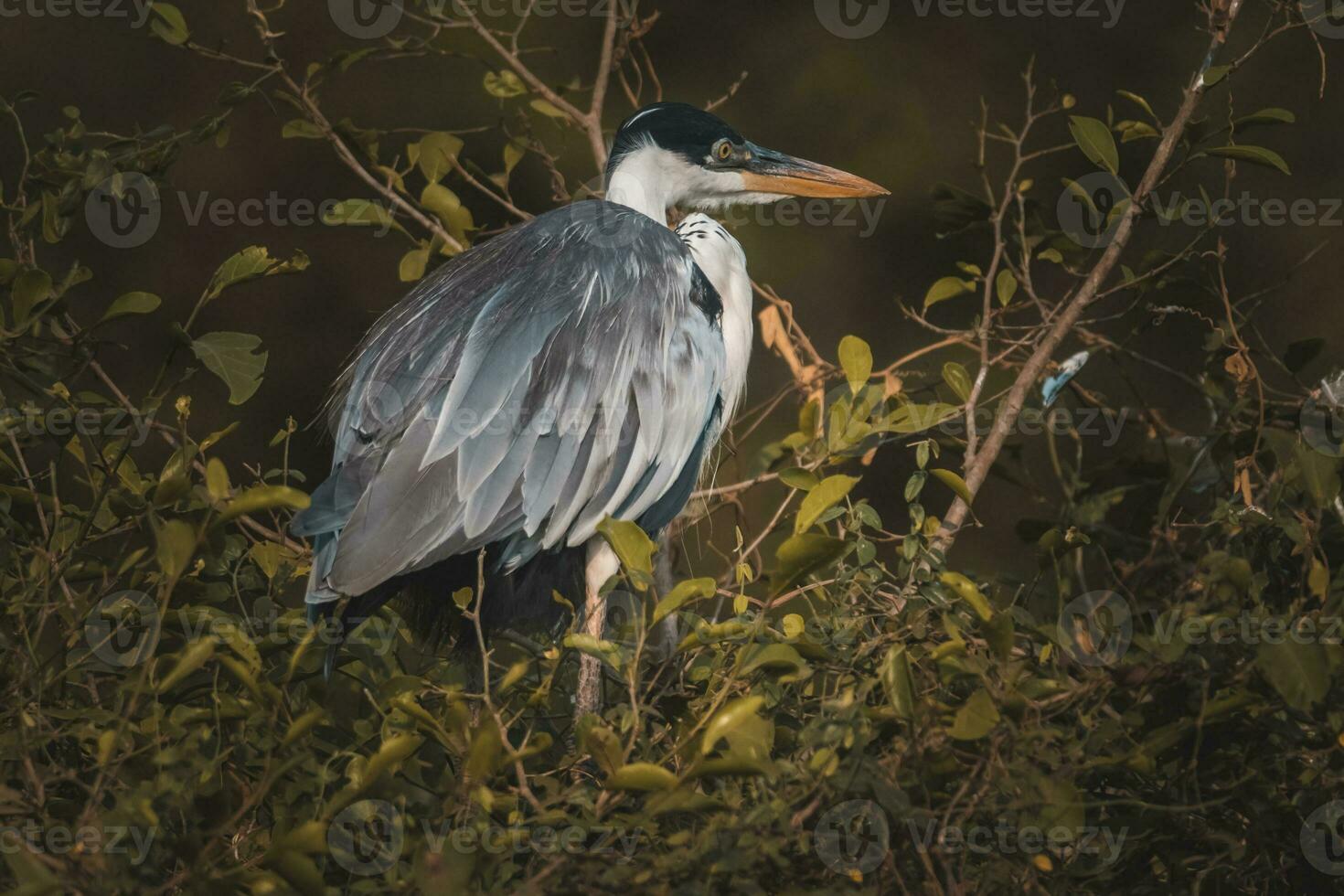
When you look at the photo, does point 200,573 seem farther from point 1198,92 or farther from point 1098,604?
point 1198,92

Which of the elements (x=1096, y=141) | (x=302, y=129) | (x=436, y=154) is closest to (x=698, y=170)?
(x=436, y=154)

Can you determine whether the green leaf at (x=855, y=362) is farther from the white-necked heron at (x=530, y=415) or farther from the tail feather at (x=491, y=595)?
the tail feather at (x=491, y=595)

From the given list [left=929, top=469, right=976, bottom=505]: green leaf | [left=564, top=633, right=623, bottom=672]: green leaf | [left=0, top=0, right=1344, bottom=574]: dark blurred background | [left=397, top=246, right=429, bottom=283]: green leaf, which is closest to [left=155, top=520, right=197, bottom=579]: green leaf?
[left=564, top=633, right=623, bottom=672]: green leaf

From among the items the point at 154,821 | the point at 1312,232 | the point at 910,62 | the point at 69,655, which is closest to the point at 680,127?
the point at 69,655

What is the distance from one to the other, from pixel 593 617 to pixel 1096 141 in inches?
37.9

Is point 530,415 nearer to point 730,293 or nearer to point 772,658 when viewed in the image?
point 730,293

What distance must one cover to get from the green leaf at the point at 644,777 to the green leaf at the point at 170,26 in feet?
4.72

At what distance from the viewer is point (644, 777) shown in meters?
1.18

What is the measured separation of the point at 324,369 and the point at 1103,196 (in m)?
3.57

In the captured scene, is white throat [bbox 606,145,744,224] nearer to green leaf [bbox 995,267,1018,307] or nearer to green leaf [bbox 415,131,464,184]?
green leaf [bbox 415,131,464,184]

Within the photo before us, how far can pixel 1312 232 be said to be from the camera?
526 centimetres

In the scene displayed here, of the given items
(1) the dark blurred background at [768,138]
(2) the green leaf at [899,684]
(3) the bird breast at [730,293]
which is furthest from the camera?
(1) the dark blurred background at [768,138]

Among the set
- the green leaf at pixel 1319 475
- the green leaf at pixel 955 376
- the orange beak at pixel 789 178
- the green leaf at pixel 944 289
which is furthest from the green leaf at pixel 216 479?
the orange beak at pixel 789 178

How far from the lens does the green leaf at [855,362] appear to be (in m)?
1.74
